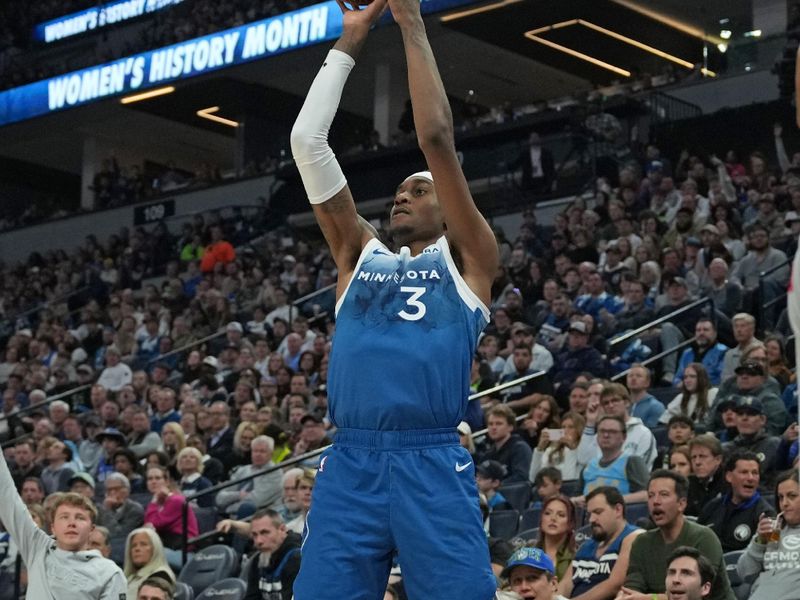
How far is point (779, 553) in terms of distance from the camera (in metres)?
6.28

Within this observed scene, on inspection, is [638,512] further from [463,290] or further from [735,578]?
[463,290]

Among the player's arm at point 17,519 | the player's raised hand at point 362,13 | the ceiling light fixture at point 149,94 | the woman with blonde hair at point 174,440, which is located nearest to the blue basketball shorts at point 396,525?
the player's raised hand at point 362,13

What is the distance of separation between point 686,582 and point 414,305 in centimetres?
293

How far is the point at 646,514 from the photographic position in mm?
8305

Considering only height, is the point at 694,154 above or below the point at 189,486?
above

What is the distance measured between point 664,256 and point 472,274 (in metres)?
9.41

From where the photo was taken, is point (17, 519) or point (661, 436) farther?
point (661, 436)

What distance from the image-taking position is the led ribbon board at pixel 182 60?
22.1 metres

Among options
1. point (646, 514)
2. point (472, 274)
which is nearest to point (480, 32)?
point (646, 514)

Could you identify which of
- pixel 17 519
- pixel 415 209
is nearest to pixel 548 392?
pixel 17 519

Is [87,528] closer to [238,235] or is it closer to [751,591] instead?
[751,591]

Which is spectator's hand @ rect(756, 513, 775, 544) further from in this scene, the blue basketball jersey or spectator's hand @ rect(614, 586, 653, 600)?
the blue basketball jersey

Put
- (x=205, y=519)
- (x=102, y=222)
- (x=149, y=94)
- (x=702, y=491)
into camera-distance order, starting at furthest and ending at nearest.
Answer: (x=102, y=222) → (x=149, y=94) → (x=205, y=519) → (x=702, y=491)

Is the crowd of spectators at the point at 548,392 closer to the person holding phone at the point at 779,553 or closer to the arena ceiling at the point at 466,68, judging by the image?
the person holding phone at the point at 779,553
